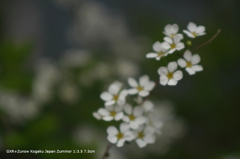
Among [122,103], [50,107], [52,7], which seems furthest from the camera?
[52,7]

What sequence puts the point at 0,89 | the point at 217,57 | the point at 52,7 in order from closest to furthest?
the point at 0,89, the point at 217,57, the point at 52,7

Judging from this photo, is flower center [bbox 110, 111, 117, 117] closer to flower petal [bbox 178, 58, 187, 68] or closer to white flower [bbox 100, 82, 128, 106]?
white flower [bbox 100, 82, 128, 106]

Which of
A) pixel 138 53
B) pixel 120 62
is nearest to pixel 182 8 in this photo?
pixel 138 53

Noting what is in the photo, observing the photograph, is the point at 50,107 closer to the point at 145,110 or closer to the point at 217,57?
the point at 145,110

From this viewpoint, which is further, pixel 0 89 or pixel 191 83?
pixel 191 83

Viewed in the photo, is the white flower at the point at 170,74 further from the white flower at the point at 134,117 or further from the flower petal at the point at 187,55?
the white flower at the point at 134,117

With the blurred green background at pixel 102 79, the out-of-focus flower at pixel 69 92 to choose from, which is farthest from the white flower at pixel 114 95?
the out-of-focus flower at pixel 69 92

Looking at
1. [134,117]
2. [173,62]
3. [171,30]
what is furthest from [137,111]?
[171,30]

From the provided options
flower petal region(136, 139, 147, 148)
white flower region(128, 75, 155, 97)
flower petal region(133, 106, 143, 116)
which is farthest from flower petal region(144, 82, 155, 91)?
flower petal region(136, 139, 147, 148)
